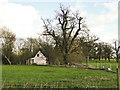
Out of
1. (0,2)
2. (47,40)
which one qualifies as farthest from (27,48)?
(0,2)

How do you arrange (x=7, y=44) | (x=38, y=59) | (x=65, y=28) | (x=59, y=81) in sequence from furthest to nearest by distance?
(x=38, y=59), (x=7, y=44), (x=65, y=28), (x=59, y=81)

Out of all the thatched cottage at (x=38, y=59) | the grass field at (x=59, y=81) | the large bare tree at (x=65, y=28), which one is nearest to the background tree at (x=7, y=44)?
the thatched cottage at (x=38, y=59)

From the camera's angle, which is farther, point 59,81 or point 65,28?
point 65,28

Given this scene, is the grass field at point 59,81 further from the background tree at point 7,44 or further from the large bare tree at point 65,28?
the background tree at point 7,44

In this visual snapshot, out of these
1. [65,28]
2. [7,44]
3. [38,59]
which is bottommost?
[38,59]

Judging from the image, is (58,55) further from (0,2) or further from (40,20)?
(0,2)

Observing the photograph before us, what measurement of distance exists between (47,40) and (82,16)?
15.8 feet

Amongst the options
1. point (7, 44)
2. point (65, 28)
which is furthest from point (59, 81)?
point (7, 44)

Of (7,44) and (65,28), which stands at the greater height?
(65,28)

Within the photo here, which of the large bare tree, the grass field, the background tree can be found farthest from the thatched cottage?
the grass field

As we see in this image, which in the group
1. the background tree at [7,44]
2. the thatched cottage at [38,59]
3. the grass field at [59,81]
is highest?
the background tree at [7,44]

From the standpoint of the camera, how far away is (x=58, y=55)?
16.9 meters

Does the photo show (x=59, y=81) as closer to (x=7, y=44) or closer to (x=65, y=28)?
(x=65, y=28)

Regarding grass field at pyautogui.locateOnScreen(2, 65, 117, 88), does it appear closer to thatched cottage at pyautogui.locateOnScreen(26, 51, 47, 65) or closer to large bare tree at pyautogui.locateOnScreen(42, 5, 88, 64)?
large bare tree at pyautogui.locateOnScreen(42, 5, 88, 64)
